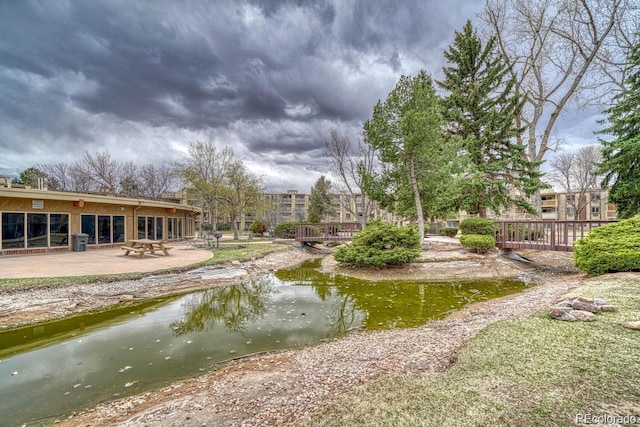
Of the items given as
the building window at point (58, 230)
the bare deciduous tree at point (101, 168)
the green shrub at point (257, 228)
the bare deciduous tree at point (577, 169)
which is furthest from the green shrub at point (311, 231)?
the bare deciduous tree at point (577, 169)

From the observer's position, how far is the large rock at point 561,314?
12.9 ft

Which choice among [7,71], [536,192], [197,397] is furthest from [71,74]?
[536,192]

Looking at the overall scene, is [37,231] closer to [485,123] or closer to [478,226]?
[478,226]

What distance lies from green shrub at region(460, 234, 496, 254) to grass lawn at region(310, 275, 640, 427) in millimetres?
9682

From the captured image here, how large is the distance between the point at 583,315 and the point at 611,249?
5099mm

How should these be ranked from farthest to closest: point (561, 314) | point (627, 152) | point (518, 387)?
point (627, 152) < point (561, 314) < point (518, 387)

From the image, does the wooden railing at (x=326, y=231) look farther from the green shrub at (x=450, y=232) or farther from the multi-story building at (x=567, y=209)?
the multi-story building at (x=567, y=209)

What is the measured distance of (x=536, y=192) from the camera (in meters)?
16.8

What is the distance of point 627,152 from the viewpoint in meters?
10.4

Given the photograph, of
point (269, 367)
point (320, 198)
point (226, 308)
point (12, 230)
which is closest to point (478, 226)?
point (226, 308)

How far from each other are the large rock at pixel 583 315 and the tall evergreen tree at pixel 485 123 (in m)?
13.7

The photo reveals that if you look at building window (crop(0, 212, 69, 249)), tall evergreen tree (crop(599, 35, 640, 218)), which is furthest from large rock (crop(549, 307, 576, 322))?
building window (crop(0, 212, 69, 249))

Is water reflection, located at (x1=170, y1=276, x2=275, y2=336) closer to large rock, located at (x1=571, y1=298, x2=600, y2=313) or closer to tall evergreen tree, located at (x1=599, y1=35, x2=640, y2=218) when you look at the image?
large rock, located at (x1=571, y1=298, x2=600, y2=313)

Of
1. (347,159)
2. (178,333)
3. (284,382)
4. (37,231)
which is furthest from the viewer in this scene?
(347,159)
